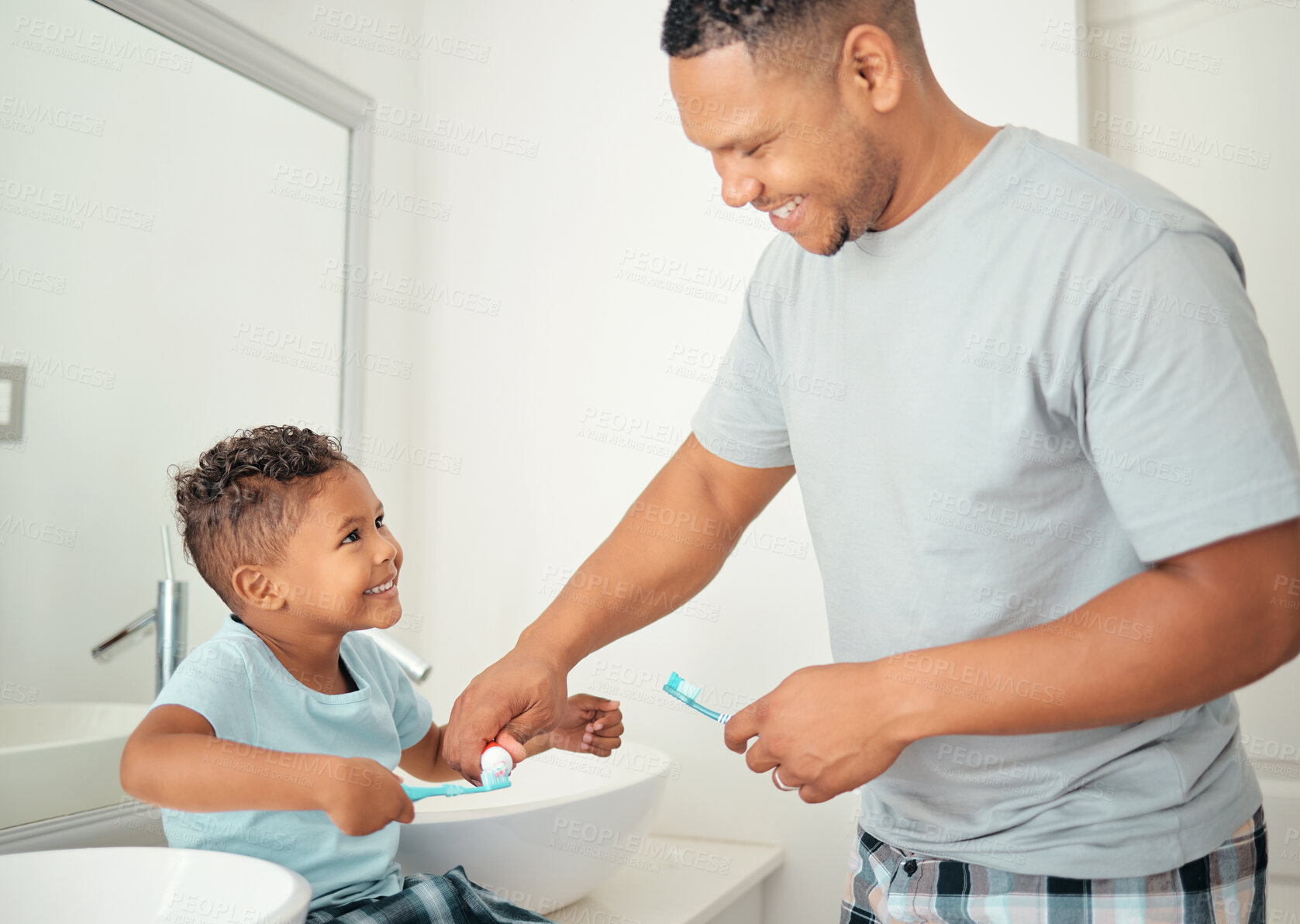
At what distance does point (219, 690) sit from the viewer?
0.99 metres

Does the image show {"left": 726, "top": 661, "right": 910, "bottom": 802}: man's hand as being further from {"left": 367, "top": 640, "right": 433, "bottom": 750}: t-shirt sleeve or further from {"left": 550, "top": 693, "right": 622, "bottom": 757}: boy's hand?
{"left": 367, "top": 640, "right": 433, "bottom": 750}: t-shirt sleeve

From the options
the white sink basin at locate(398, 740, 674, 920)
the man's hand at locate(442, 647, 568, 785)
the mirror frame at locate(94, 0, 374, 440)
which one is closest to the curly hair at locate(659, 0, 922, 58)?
the man's hand at locate(442, 647, 568, 785)

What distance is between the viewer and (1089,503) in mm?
744

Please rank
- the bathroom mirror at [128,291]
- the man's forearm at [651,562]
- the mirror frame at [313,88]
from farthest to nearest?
the mirror frame at [313,88] < the bathroom mirror at [128,291] < the man's forearm at [651,562]

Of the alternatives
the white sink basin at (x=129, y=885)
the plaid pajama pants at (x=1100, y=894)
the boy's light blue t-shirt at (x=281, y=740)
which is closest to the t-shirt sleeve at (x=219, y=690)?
the boy's light blue t-shirt at (x=281, y=740)

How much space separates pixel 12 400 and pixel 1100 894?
1192 mm

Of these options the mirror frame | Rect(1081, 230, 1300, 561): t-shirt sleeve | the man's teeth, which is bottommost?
Rect(1081, 230, 1300, 561): t-shirt sleeve

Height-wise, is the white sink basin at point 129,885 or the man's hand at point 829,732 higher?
the man's hand at point 829,732

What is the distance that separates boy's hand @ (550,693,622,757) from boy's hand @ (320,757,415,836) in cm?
22

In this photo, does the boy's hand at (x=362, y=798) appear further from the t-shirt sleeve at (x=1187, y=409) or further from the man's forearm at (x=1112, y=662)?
the t-shirt sleeve at (x=1187, y=409)

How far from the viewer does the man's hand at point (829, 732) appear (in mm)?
686

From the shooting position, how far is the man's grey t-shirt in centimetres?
64

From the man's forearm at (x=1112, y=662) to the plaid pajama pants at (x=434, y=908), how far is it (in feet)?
1.79

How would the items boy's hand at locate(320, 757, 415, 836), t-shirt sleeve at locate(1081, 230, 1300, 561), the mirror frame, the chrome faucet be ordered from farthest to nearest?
the mirror frame → the chrome faucet → boy's hand at locate(320, 757, 415, 836) → t-shirt sleeve at locate(1081, 230, 1300, 561)
